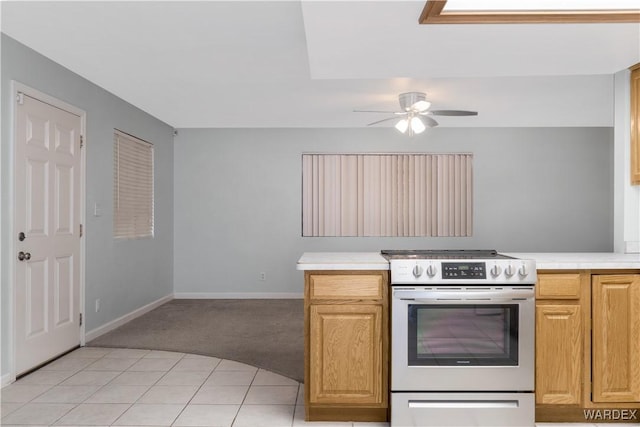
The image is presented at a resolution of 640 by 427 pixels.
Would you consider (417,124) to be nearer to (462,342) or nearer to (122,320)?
(462,342)

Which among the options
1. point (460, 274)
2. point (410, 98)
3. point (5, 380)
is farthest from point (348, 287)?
point (410, 98)

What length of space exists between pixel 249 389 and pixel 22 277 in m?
1.83

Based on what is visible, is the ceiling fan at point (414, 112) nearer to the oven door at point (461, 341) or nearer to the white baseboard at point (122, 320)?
the oven door at point (461, 341)

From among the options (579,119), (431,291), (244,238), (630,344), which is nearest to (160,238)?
(244,238)

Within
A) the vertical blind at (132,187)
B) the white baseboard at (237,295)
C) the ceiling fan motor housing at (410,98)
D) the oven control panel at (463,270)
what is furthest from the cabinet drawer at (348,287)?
the white baseboard at (237,295)

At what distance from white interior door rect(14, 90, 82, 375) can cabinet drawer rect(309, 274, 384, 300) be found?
226cm

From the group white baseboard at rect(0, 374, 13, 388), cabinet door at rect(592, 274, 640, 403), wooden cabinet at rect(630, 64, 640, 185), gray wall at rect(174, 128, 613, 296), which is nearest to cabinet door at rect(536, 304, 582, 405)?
cabinet door at rect(592, 274, 640, 403)

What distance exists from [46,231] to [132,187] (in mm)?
1812

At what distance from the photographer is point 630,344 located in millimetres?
2521

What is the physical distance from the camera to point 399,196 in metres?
6.56

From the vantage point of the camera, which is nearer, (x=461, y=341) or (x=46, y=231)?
(x=461, y=341)

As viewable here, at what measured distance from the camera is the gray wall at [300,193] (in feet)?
21.5

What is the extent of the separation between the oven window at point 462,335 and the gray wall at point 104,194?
2.76 m

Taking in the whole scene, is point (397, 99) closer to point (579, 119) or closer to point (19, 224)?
point (579, 119)
